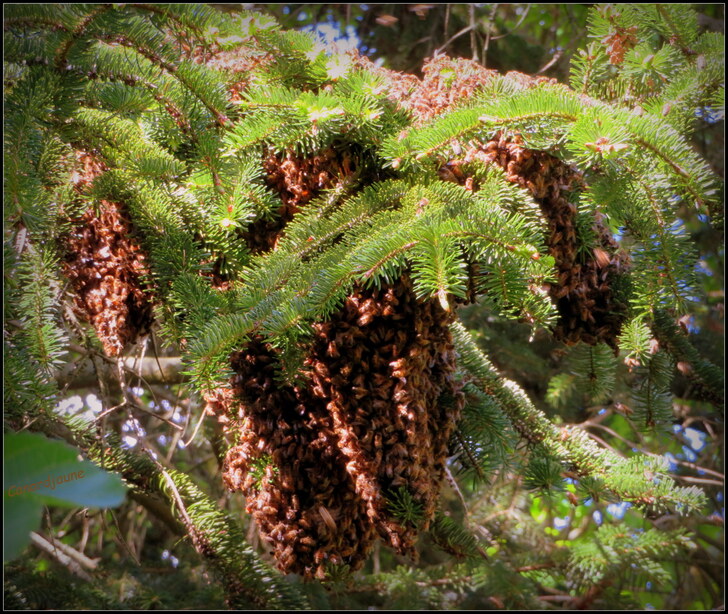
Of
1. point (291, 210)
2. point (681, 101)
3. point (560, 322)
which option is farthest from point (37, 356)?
point (681, 101)

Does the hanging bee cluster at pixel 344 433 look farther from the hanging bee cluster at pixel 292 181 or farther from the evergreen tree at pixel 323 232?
the hanging bee cluster at pixel 292 181

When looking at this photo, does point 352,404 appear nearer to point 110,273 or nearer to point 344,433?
point 344,433

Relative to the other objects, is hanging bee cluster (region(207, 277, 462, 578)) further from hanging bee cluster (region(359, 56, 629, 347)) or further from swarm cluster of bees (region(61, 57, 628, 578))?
hanging bee cluster (region(359, 56, 629, 347))

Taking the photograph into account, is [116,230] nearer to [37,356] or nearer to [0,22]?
[37,356]

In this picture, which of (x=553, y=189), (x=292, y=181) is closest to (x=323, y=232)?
(x=292, y=181)

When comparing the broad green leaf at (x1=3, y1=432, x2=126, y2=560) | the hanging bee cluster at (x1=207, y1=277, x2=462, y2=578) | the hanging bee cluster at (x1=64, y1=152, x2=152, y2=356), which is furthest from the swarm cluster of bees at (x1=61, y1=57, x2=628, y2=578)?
the broad green leaf at (x1=3, y1=432, x2=126, y2=560)
